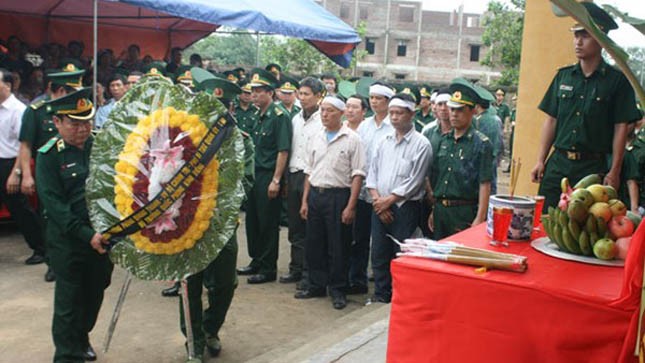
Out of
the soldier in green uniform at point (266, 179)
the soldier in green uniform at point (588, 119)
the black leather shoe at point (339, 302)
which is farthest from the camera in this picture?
the soldier in green uniform at point (266, 179)

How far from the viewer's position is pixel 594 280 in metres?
2.17

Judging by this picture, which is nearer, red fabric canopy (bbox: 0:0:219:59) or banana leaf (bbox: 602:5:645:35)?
banana leaf (bbox: 602:5:645:35)

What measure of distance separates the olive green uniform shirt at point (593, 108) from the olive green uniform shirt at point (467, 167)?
65cm

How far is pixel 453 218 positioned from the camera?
481cm

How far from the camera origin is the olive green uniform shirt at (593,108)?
392cm

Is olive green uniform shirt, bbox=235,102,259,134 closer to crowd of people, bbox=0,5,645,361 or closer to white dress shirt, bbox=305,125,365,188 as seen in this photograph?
crowd of people, bbox=0,5,645,361

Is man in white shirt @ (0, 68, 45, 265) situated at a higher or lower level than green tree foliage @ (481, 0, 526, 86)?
lower

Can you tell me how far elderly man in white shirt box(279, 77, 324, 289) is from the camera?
635 cm

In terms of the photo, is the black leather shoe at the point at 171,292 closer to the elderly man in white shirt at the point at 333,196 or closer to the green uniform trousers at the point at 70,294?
the elderly man in white shirt at the point at 333,196

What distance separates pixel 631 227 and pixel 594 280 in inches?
15.0

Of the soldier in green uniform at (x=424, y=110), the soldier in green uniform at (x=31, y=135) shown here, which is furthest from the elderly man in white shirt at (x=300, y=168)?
the soldier in green uniform at (x=424, y=110)

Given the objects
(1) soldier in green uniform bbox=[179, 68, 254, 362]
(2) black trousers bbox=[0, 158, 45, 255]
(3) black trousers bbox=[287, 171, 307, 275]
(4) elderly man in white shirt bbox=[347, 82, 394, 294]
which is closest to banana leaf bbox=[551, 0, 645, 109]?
(1) soldier in green uniform bbox=[179, 68, 254, 362]

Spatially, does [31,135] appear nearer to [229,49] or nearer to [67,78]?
[67,78]

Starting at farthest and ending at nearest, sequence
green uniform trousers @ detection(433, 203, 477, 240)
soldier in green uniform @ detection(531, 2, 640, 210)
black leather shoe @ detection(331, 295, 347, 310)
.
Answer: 1. black leather shoe @ detection(331, 295, 347, 310)
2. green uniform trousers @ detection(433, 203, 477, 240)
3. soldier in green uniform @ detection(531, 2, 640, 210)
